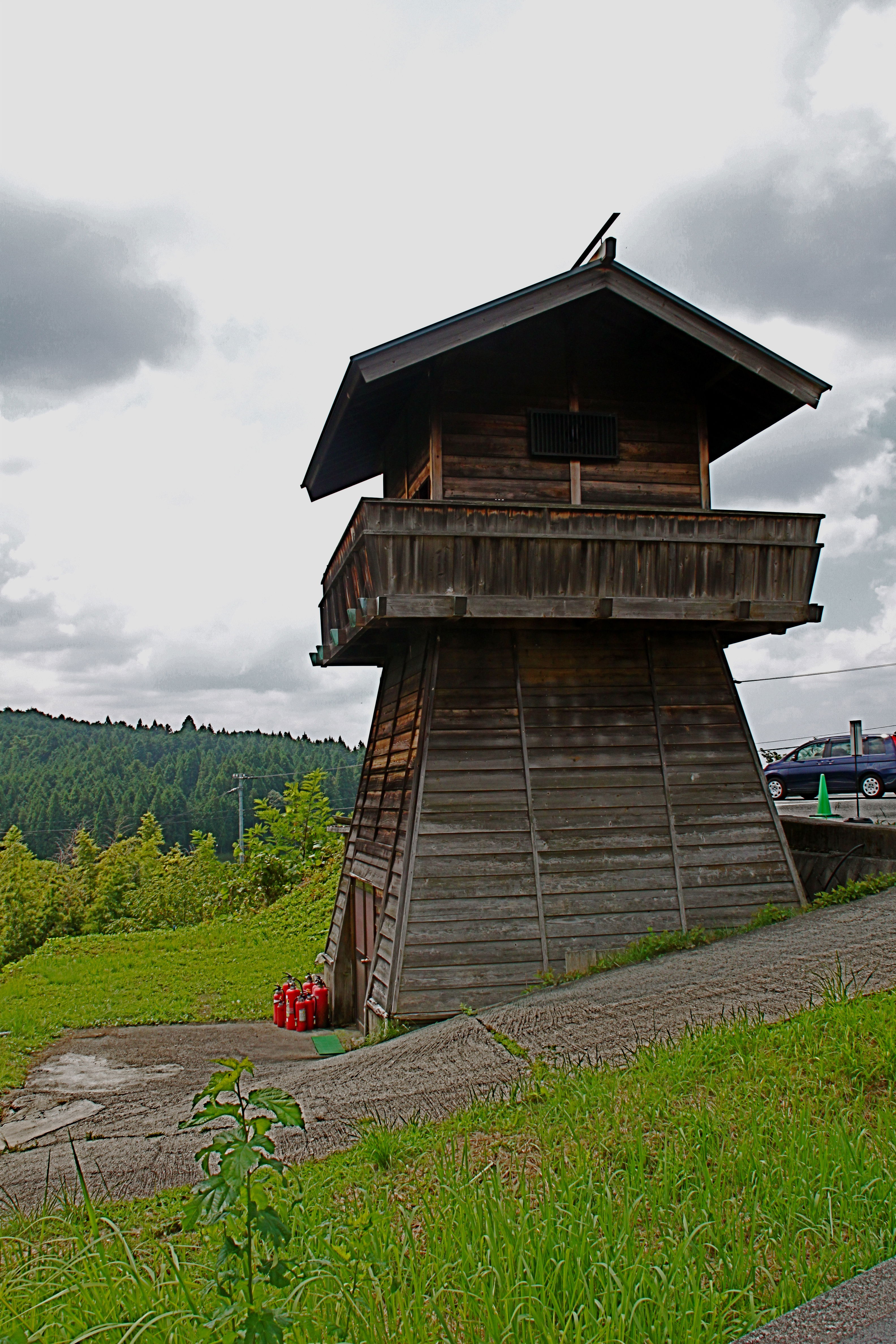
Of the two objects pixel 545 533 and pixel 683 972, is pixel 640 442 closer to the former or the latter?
pixel 545 533

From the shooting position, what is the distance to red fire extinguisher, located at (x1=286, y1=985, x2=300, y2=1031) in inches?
578

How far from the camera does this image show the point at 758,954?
9.91 metres

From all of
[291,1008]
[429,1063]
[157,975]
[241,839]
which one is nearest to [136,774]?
[241,839]

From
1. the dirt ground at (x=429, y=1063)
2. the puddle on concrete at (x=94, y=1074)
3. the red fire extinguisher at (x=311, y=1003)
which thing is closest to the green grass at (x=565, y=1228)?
the dirt ground at (x=429, y=1063)

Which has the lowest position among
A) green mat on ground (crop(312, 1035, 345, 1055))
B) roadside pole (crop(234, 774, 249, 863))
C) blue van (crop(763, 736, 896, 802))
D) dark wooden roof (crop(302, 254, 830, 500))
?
green mat on ground (crop(312, 1035, 345, 1055))

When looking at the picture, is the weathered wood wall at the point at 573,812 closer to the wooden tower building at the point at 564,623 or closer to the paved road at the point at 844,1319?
the wooden tower building at the point at 564,623

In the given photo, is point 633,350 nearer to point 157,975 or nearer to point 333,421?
point 333,421

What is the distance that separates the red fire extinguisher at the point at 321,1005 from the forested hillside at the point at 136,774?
66.3 meters

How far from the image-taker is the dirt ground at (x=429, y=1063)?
6.79 metres

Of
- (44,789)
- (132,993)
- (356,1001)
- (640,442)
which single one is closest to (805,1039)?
(640,442)

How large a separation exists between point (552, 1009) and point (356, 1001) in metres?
6.57

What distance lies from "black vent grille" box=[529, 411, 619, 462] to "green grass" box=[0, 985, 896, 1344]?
8731mm

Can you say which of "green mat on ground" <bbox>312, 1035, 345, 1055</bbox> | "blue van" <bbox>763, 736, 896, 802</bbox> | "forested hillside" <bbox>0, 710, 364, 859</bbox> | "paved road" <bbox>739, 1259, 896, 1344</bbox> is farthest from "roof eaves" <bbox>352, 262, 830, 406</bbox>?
"forested hillside" <bbox>0, 710, 364, 859</bbox>

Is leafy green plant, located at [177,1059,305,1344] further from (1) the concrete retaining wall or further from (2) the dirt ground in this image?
(1) the concrete retaining wall
